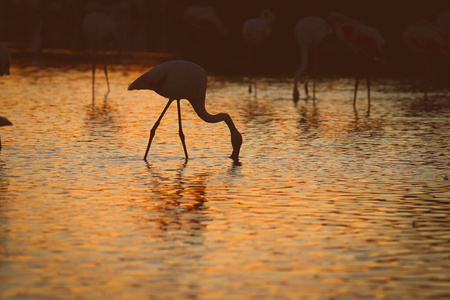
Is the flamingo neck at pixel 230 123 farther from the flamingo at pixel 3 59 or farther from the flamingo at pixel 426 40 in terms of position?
the flamingo at pixel 426 40

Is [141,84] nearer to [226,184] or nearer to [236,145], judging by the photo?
[236,145]

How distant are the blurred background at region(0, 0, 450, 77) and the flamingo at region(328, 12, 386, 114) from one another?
24.2 ft

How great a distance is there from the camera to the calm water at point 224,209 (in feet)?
21.4

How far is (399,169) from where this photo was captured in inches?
447

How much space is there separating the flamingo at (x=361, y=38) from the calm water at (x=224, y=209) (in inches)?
110

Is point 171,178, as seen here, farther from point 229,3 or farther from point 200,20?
point 229,3

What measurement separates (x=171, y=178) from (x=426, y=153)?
3.51 m

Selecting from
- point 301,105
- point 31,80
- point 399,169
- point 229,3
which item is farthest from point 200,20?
point 399,169

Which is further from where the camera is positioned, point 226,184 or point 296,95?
point 296,95

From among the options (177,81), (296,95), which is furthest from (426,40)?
(177,81)

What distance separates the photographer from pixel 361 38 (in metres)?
19.5

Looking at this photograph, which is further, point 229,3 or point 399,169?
point 229,3

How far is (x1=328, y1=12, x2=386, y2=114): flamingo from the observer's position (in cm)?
1947

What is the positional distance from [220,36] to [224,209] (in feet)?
91.3
